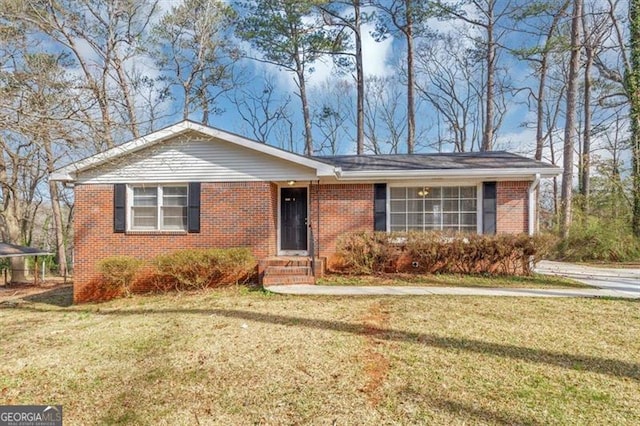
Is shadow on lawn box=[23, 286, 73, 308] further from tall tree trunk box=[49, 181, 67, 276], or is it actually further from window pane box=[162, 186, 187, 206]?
tall tree trunk box=[49, 181, 67, 276]

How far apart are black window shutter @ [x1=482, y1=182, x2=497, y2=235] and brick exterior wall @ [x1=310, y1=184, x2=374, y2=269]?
310 centimetres

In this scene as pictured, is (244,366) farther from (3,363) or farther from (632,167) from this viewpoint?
(632,167)

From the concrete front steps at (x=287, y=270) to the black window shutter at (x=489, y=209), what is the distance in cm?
462

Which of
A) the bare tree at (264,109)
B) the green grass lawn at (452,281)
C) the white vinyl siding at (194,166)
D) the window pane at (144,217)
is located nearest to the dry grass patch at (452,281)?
the green grass lawn at (452,281)

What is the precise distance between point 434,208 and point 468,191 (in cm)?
106

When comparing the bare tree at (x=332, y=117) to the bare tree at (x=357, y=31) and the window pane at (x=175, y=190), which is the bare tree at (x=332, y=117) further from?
the window pane at (x=175, y=190)

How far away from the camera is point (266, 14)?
17.4m

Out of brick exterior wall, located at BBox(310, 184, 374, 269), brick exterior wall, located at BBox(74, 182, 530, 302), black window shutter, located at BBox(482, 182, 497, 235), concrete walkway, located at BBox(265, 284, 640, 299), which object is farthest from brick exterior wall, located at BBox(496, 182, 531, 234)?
brick exterior wall, located at BBox(310, 184, 374, 269)

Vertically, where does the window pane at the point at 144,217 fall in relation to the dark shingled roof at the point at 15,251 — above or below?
above

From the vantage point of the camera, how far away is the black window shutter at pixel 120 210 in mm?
9141

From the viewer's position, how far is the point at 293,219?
33.9 ft

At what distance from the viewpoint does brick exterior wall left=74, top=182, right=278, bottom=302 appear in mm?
9102

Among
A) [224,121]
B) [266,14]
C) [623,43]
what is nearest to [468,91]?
[623,43]

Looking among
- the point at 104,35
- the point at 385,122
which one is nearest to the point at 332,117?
the point at 385,122
